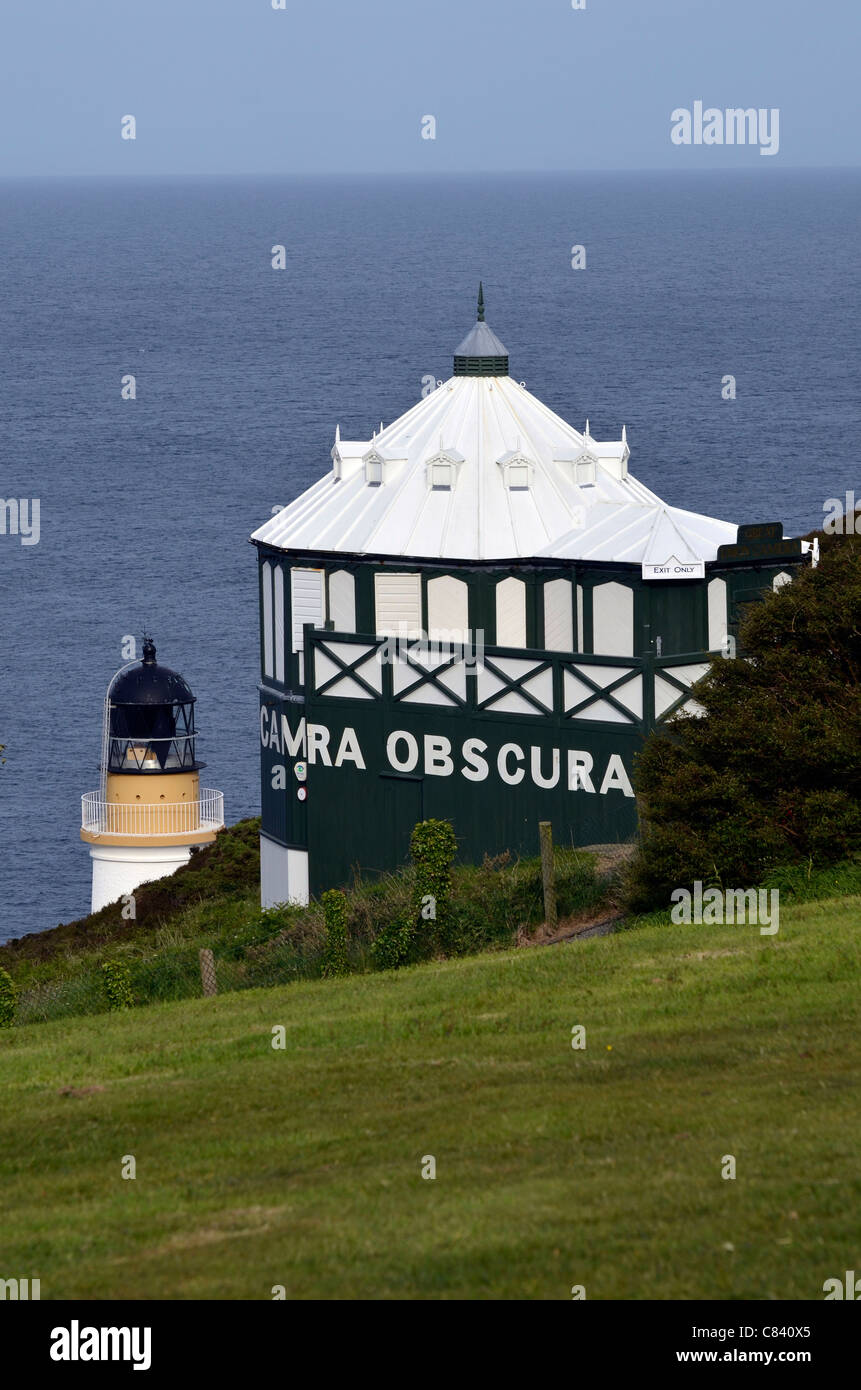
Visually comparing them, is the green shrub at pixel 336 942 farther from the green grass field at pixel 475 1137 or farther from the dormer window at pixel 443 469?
the dormer window at pixel 443 469

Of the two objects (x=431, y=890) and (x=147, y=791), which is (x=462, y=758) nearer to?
(x=431, y=890)

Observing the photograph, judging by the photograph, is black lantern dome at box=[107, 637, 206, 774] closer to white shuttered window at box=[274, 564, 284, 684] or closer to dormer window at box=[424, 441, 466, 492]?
white shuttered window at box=[274, 564, 284, 684]

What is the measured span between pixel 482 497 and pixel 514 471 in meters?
0.72

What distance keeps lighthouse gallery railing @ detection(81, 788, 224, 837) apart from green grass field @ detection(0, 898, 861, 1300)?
2833 cm

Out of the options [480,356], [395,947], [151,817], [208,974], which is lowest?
[151,817]

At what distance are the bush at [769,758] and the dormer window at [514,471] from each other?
9.92 metres

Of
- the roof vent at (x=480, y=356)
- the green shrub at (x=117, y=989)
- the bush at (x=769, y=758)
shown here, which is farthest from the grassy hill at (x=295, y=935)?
the roof vent at (x=480, y=356)

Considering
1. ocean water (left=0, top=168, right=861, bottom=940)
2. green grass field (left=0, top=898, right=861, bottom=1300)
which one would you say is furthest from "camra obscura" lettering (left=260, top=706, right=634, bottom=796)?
ocean water (left=0, top=168, right=861, bottom=940)

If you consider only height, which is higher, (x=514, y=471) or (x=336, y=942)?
(x=514, y=471)

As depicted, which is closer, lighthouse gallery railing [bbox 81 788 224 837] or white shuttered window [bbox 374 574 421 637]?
white shuttered window [bbox 374 574 421 637]

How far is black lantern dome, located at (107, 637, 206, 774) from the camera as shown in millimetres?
47344

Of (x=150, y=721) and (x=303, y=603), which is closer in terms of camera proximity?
(x=303, y=603)

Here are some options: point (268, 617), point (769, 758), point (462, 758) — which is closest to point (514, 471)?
point (462, 758)

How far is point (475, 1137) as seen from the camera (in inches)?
519
